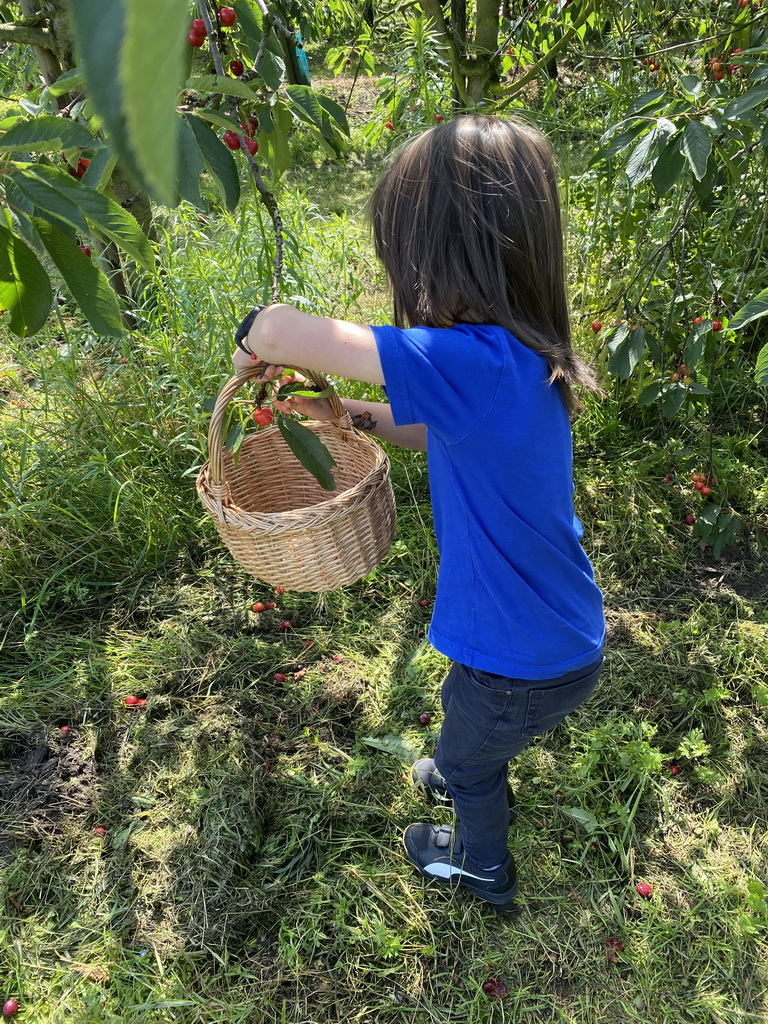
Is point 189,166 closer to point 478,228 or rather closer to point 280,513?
point 478,228

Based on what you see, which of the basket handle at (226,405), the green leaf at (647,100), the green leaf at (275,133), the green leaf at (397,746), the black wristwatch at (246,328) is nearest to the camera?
the black wristwatch at (246,328)

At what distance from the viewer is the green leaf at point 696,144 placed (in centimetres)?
150

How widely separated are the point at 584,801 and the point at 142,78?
1824mm

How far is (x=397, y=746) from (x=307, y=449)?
2.91 feet

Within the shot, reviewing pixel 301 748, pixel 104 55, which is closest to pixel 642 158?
pixel 301 748

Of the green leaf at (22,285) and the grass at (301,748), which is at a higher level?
the green leaf at (22,285)

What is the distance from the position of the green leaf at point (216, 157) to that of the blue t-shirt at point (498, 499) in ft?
Answer: 1.16

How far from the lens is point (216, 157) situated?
1.10 meters

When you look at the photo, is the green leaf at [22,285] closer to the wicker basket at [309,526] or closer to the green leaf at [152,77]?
the wicker basket at [309,526]

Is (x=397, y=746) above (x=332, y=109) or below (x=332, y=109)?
below

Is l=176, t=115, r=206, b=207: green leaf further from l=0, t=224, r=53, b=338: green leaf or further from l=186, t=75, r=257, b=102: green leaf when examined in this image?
l=0, t=224, r=53, b=338: green leaf

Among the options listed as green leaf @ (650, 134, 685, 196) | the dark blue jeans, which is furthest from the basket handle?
green leaf @ (650, 134, 685, 196)

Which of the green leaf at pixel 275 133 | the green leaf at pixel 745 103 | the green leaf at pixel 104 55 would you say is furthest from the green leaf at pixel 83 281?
the green leaf at pixel 745 103

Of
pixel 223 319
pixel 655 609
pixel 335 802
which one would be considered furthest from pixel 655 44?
pixel 335 802
